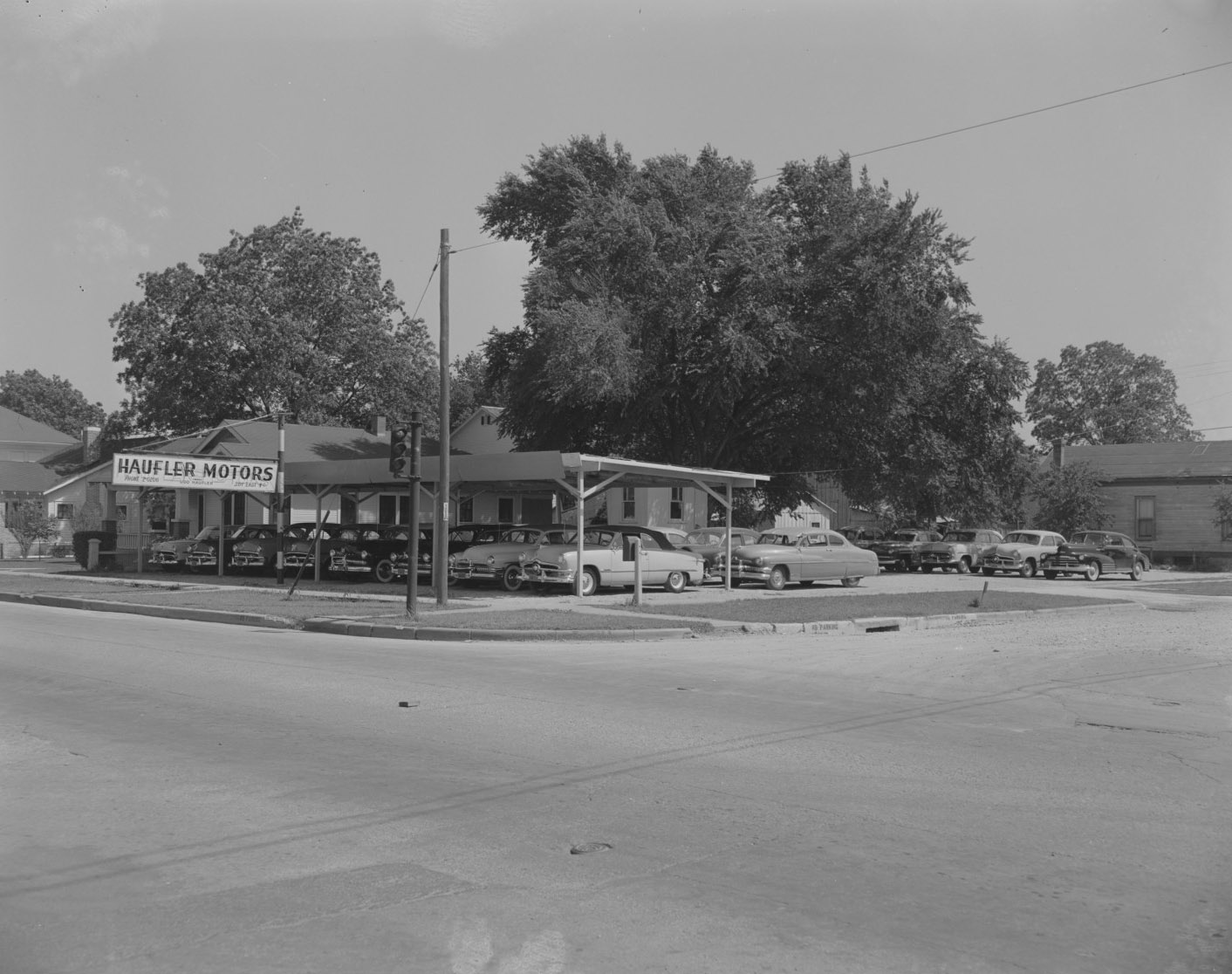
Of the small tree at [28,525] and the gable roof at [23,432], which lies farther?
the gable roof at [23,432]

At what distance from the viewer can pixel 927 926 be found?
4629 millimetres

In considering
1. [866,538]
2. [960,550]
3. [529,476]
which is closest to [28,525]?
[529,476]

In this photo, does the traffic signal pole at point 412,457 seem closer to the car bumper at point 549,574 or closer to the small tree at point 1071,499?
the car bumper at point 549,574

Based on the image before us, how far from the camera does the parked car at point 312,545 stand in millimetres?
30938

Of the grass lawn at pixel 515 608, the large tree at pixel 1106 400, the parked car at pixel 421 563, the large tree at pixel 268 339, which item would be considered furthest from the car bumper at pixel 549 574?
the large tree at pixel 1106 400

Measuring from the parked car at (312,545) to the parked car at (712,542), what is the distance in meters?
9.45

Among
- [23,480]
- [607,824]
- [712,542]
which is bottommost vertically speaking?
[607,824]

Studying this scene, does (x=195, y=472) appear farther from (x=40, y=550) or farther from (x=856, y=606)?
(x=40, y=550)

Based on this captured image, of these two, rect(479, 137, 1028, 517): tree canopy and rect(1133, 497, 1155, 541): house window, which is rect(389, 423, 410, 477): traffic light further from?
rect(1133, 497, 1155, 541): house window

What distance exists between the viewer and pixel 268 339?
175ft

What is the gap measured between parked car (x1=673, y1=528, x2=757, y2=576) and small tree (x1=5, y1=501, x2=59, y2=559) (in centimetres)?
3379

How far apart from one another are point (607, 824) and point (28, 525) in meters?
53.8

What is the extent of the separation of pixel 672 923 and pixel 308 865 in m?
1.85

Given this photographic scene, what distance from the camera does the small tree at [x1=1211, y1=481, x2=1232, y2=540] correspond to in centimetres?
4703
